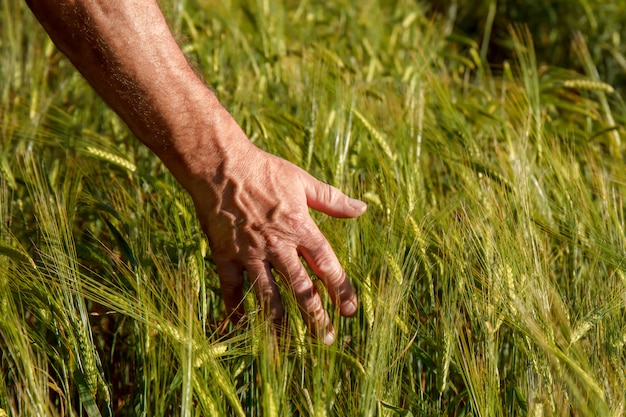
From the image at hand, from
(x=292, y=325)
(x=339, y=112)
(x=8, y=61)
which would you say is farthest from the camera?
(x=8, y=61)

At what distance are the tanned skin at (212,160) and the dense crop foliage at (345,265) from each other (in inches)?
1.9

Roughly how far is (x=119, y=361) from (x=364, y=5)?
194 cm

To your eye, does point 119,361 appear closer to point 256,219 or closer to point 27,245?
point 27,245

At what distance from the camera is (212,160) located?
1315 millimetres

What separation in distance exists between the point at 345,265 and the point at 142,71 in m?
0.46

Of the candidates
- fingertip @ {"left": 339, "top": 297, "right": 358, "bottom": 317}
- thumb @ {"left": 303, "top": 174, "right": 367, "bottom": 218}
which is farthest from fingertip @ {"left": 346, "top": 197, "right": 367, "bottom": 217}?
fingertip @ {"left": 339, "top": 297, "right": 358, "bottom": 317}

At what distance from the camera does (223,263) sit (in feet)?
4.36

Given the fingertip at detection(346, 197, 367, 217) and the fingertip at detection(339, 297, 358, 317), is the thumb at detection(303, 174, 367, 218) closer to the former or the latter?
the fingertip at detection(346, 197, 367, 217)

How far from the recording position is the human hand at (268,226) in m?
1.29

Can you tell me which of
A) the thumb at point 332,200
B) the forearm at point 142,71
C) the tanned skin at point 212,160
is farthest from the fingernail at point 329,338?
the forearm at point 142,71

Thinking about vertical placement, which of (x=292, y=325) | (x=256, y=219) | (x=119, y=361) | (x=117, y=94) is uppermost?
(x=117, y=94)

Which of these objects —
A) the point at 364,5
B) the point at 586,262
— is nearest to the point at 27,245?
the point at 586,262

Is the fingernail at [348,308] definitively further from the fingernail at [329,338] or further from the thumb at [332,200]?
the thumb at [332,200]

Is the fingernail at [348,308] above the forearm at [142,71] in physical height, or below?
below
